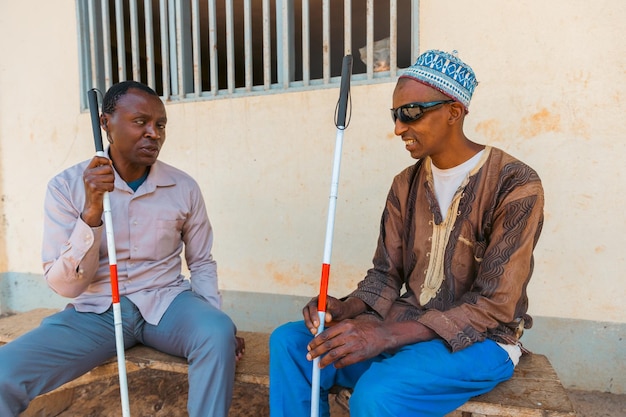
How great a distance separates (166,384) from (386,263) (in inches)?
78.5

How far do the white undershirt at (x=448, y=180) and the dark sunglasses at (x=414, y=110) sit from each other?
0.28 m

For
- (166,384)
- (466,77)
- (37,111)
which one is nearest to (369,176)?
(466,77)

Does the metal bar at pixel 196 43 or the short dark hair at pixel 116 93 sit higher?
the metal bar at pixel 196 43

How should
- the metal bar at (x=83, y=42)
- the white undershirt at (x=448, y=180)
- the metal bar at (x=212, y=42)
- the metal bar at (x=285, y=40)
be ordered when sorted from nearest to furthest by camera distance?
the white undershirt at (x=448, y=180) → the metal bar at (x=285, y=40) → the metal bar at (x=212, y=42) → the metal bar at (x=83, y=42)

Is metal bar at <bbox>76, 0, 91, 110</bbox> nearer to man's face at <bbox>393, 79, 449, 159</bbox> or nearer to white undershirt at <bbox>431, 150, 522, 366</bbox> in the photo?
man's face at <bbox>393, 79, 449, 159</bbox>

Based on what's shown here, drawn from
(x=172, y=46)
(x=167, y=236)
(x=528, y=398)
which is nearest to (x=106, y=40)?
(x=172, y=46)

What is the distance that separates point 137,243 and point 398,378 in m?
1.45

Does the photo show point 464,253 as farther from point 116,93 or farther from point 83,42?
point 83,42

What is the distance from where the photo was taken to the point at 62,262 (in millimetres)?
2018

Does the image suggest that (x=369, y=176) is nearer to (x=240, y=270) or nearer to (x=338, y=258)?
(x=338, y=258)

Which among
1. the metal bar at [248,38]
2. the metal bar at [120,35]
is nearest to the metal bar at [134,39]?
the metal bar at [120,35]

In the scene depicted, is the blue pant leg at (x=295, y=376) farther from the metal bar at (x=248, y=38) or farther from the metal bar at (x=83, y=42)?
the metal bar at (x=83, y=42)

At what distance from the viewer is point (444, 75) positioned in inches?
71.7

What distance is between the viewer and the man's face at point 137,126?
2.24m
